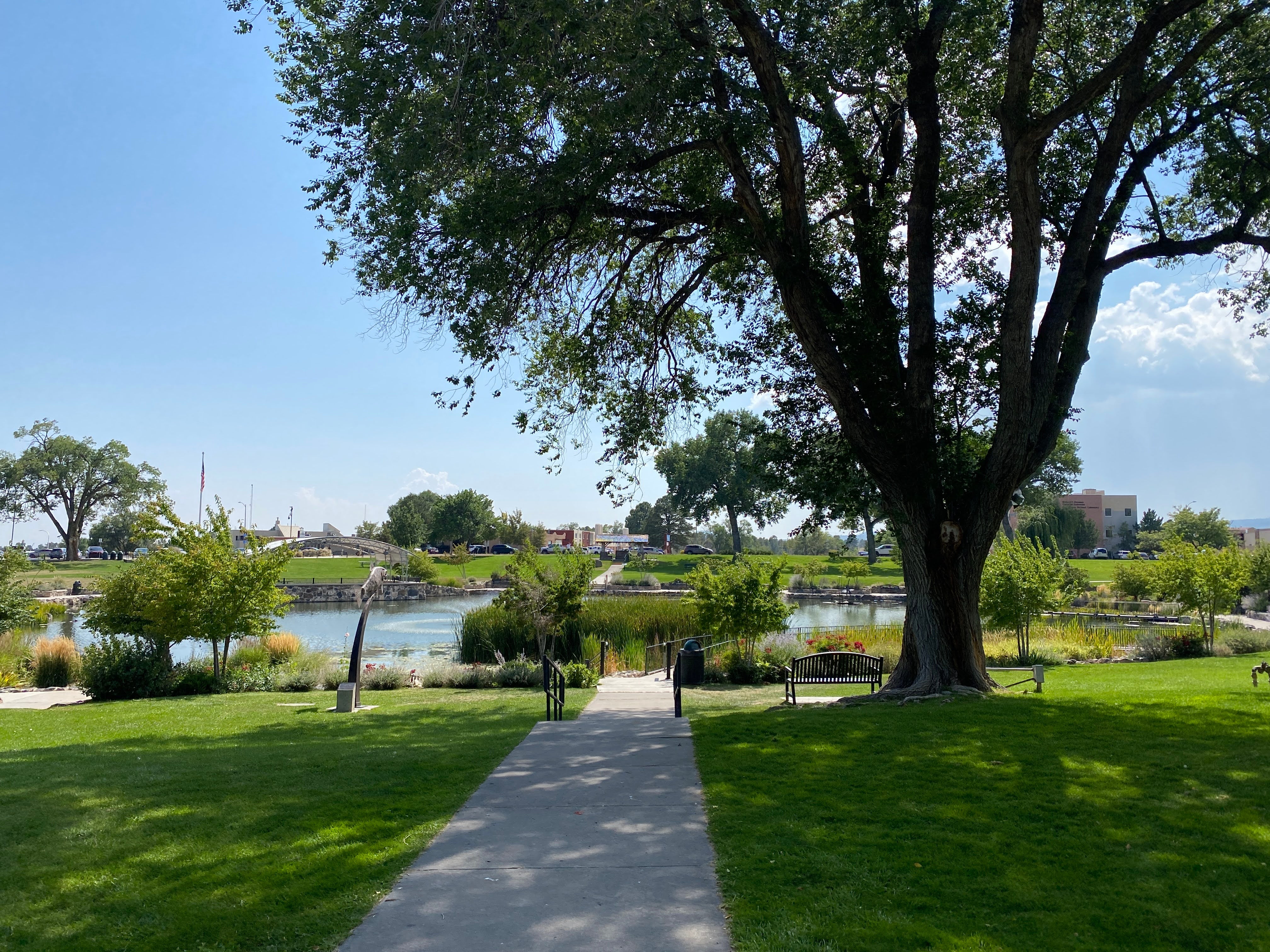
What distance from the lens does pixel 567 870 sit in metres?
5.23

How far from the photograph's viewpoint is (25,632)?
29.3m

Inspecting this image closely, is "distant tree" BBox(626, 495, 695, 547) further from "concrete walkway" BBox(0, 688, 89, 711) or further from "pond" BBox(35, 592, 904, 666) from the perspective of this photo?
"concrete walkway" BBox(0, 688, 89, 711)

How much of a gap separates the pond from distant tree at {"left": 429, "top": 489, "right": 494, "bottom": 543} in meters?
41.1

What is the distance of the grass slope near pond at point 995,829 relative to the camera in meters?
4.36

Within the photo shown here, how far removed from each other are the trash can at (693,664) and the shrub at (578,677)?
1843mm

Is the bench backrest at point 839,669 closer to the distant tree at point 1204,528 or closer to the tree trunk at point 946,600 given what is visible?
the tree trunk at point 946,600

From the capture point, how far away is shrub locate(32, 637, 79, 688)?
19.7 m

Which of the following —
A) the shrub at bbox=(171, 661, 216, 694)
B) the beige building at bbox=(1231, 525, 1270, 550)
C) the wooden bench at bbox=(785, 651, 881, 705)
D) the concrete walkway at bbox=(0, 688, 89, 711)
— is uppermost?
the beige building at bbox=(1231, 525, 1270, 550)

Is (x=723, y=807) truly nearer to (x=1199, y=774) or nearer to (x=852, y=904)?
(x=852, y=904)

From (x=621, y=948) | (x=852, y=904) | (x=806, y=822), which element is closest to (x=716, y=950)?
(x=621, y=948)

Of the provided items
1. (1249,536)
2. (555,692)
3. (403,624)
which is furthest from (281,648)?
(1249,536)

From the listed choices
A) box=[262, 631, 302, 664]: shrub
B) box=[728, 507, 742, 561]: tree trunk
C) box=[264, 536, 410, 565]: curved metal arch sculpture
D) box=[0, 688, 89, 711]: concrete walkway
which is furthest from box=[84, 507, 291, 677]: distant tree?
box=[728, 507, 742, 561]: tree trunk

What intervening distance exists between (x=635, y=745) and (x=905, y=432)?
602 cm

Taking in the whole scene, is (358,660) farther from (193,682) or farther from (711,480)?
(711,480)
